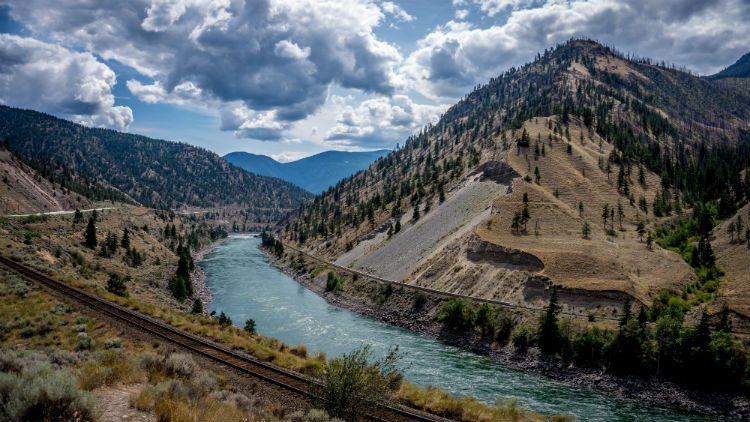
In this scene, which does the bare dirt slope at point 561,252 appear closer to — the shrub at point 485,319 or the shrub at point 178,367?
the shrub at point 485,319

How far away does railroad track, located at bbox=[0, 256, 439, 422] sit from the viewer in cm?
1844

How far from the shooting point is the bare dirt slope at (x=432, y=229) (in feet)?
290

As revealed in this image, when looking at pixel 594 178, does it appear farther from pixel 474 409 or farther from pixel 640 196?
pixel 474 409

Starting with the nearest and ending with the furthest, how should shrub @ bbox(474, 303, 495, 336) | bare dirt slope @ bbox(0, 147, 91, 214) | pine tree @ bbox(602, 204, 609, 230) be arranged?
1. shrub @ bbox(474, 303, 495, 336)
2. pine tree @ bbox(602, 204, 609, 230)
3. bare dirt slope @ bbox(0, 147, 91, 214)

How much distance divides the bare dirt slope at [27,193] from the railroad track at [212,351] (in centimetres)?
9127

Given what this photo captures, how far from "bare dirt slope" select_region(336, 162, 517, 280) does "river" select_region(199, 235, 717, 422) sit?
1685 cm

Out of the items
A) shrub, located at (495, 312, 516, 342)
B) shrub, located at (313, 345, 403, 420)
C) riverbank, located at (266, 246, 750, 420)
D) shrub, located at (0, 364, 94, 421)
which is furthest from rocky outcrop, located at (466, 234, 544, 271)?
shrub, located at (0, 364, 94, 421)

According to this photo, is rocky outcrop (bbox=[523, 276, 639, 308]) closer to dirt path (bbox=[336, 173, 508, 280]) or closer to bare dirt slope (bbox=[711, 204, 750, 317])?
bare dirt slope (bbox=[711, 204, 750, 317])

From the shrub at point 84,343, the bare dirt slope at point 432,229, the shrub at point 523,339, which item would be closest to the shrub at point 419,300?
the bare dirt slope at point 432,229

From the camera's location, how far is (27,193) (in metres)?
115

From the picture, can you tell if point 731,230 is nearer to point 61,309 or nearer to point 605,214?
point 605,214

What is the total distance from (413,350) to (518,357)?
1322 centimetres

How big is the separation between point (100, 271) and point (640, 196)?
396 ft

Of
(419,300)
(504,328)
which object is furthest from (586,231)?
(419,300)
